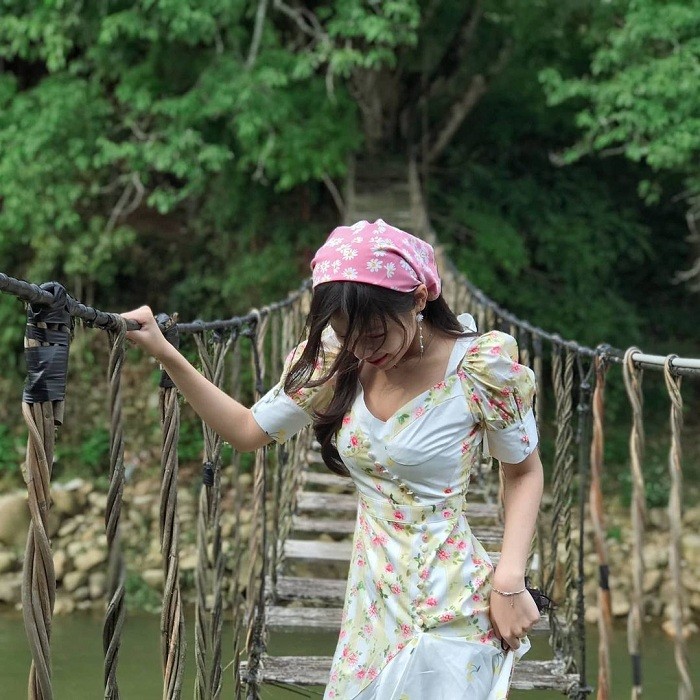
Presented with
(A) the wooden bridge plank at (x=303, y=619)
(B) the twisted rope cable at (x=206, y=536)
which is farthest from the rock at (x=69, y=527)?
(B) the twisted rope cable at (x=206, y=536)

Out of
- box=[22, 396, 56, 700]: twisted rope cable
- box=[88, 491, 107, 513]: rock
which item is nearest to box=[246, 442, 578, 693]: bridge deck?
box=[22, 396, 56, 700]: twisted rope cable

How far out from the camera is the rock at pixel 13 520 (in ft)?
22.4

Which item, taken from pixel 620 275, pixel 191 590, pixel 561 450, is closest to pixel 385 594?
pixel 561 450

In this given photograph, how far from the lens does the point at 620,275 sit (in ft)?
30.3

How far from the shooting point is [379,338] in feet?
3.70

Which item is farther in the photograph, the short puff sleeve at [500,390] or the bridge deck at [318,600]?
the bridge deck at [318,600]

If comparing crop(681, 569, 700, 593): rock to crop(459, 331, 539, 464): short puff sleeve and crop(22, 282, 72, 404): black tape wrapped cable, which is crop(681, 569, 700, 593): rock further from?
crop(22, 282, 72, 404): black tape wrapped cable

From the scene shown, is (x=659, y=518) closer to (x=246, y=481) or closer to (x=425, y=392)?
(x=246, y=481)

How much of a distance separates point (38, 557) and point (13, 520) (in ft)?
21.2

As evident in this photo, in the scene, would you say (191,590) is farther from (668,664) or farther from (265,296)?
(668,664)

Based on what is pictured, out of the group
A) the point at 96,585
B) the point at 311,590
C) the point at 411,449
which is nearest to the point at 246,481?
the point at 96,585

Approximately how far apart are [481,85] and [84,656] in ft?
16.0

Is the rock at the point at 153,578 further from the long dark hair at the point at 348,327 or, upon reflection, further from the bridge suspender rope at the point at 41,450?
the bridge suspender rope at the point at 41,450

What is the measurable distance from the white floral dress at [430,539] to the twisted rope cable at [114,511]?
31cm
